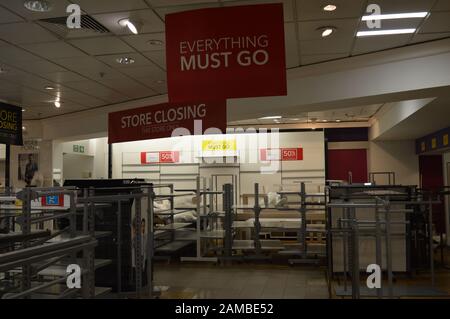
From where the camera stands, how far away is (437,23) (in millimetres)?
5055

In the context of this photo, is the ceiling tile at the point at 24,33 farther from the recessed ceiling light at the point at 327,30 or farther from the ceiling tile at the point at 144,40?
the recessed ceiling light at the point at 327,30

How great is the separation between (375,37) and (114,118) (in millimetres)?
3873

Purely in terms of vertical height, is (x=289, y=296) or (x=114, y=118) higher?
Answer: (x=114, y=118)

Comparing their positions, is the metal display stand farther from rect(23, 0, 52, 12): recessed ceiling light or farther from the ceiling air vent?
rect(23, 0, 52, 12): recessed ceiling light

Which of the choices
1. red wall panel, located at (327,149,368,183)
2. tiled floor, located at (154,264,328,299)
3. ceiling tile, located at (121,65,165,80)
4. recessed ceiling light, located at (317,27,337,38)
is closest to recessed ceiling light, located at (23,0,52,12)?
ceiling tile, located at (121,65,165,80)

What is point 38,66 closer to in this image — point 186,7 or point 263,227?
point 186,7

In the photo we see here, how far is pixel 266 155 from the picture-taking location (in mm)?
→ 12758

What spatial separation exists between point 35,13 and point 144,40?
1278 mm

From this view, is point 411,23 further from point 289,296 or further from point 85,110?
point 85,110

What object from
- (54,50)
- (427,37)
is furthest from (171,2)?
(427,37)

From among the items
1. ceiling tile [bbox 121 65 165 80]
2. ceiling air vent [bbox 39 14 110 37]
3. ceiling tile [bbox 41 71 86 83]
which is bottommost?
ceiling tile [bbox 41 71 86 83]

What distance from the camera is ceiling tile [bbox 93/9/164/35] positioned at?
4742 millimetres

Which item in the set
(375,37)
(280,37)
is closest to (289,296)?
(375,37)

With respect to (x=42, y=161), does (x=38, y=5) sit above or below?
above
